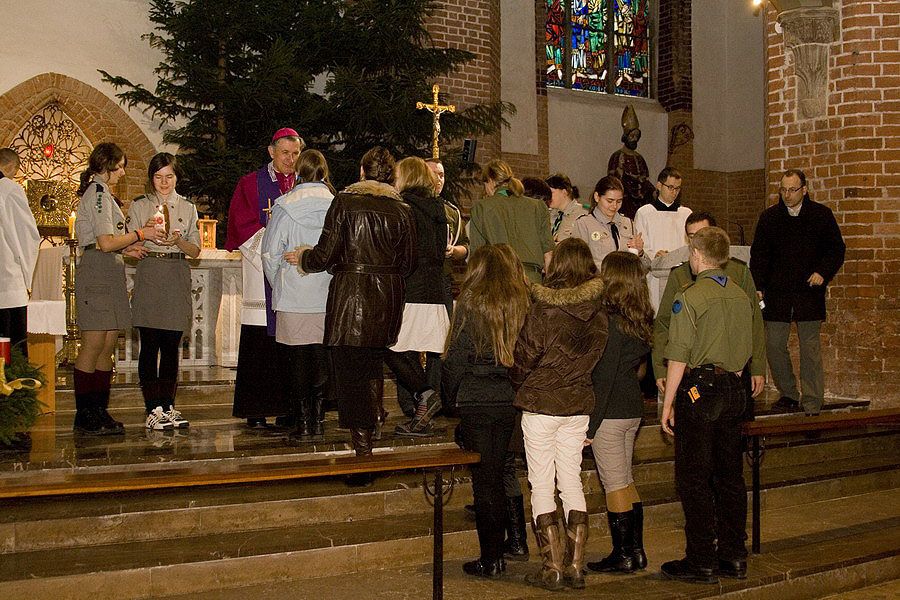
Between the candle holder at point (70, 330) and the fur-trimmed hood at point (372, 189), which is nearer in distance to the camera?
the fur-trimmed hood at point (372, 189)

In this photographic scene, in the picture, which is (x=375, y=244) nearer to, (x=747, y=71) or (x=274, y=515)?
(x=274, y=515)

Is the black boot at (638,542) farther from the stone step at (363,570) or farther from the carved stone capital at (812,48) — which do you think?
the carved stone capital at (812,48)

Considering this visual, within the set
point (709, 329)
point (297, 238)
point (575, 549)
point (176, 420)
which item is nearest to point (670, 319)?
point (709, 329)

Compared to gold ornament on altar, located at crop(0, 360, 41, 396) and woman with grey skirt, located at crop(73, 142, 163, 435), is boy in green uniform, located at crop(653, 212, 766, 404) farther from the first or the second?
gold ornament on altar, located at crop(0, 360, 41, 396)

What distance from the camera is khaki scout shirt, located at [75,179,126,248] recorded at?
5934 millimetres

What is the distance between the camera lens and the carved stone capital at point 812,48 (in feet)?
29.1

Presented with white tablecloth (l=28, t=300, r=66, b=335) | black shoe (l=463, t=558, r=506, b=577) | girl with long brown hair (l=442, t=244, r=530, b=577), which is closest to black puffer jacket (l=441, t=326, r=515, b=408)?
girl with long brown hair (l=442, t=244, r=530, b=577)

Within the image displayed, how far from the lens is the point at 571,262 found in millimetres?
4820

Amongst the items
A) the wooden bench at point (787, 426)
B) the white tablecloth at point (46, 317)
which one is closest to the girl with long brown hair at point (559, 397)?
the wooden bench at point (787, 426)

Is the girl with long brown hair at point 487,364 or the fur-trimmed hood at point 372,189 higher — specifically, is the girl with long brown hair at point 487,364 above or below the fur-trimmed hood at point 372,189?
below

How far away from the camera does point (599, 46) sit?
17.6 metres

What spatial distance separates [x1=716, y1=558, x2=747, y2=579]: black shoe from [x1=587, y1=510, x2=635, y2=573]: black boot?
45 centimetres

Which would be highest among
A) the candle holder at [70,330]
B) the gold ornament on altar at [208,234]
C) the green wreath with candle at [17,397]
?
the gold ornament on altar at [208,234]

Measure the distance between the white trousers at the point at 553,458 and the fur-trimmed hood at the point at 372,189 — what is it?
1.43 m
